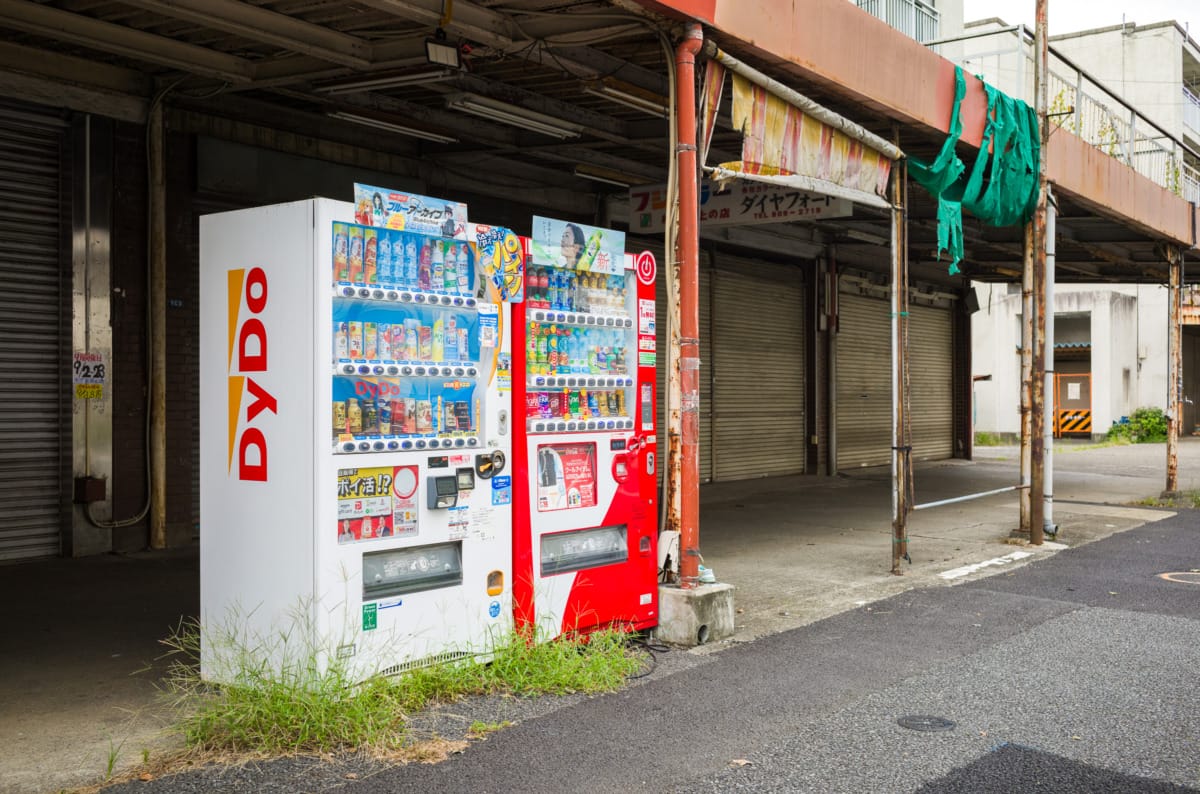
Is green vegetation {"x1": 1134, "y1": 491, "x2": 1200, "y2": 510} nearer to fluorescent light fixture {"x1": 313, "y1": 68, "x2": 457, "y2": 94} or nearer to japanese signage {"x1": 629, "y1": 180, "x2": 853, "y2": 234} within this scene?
japanese signage {"x1": 629, "y1": 180, "x2": 853, "y2": 234}

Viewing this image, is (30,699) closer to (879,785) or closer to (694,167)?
(879,785)

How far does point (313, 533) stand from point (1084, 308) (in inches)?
1415

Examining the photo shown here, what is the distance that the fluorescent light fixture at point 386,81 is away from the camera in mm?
8836

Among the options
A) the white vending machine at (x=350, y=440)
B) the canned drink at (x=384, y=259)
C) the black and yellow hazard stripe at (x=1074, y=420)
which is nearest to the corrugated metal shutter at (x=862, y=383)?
the white vending machine at (x=350, y=440)

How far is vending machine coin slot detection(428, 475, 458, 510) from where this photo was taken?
19.1 feet

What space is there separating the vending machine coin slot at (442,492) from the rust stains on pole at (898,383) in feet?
15.9

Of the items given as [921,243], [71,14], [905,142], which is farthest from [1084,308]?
[71,14]

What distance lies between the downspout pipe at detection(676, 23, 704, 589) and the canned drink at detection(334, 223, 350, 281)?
8.30ft

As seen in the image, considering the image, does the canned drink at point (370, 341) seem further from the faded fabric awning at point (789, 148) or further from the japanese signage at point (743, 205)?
the japanese signage at point (743, 205)

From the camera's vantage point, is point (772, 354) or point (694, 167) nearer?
point (694, 167)


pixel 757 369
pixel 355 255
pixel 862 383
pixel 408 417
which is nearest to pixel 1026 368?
pixel 757 369

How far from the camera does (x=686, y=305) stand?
7195 mm

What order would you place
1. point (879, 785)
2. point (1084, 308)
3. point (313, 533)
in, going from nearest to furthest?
point (879, 785), point (313, 533), point (1084, 308)

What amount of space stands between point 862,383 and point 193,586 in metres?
15.4
